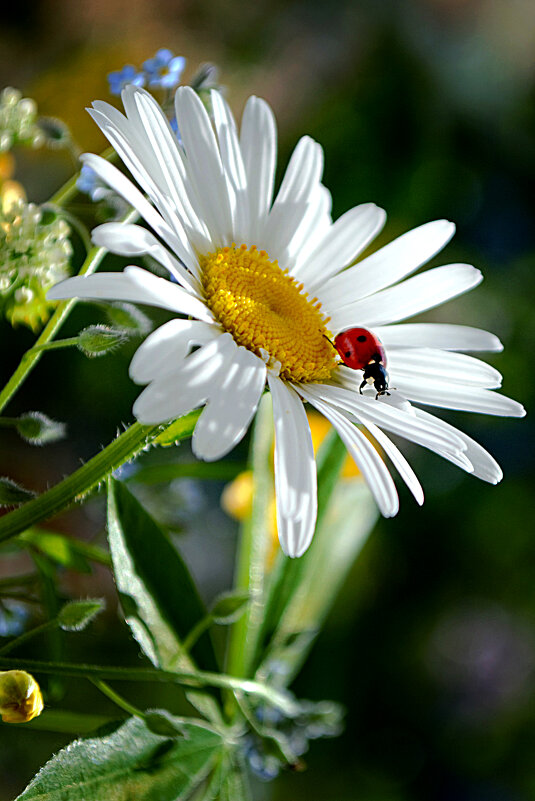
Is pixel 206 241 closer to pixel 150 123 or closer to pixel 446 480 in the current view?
pixel 150 123

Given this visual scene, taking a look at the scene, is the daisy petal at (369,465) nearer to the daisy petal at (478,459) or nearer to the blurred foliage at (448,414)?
the daisy petal at (478,459)

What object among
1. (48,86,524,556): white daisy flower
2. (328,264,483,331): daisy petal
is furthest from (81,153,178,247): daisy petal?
(328,264,483,331): daisy petal

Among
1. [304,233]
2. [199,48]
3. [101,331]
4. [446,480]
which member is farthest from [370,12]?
[101,331]

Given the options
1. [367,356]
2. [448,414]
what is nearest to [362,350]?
[367,356]

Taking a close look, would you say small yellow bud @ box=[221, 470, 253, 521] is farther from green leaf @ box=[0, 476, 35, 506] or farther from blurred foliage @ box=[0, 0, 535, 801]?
green leaf @ box=[0, 476, 35, 506]

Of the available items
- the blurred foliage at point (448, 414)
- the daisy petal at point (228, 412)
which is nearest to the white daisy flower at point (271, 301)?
the daisy petal at point (228, 412)
